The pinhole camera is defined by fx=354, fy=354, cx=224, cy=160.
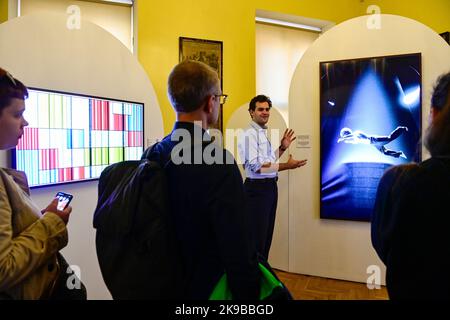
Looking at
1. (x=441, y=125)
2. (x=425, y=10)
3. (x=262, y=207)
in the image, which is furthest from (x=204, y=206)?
(x=425, y=10)

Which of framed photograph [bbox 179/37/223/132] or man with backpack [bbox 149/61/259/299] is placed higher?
framed photograph [bbox 179/37/223/132]

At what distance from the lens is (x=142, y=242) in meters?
1.11

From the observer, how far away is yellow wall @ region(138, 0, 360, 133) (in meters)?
4.23

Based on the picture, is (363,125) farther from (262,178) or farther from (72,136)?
(72,136)

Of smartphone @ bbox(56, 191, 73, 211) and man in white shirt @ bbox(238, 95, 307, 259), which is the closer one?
smartphone @ bbox(56, 191, 73, 211)

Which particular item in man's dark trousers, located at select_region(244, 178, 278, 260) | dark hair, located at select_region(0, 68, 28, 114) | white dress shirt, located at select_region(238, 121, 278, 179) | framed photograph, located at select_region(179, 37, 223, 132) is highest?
framed photograph, located at select_region(179, 37, 223, 132)

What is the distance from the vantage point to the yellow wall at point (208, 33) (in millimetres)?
4230

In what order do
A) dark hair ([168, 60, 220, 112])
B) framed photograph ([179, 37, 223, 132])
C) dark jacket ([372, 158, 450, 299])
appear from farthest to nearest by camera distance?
framed photograph ([179, 37, 223, 132]), dark hair ([168, 60, 220, 112]), dark jacket ([372, 158, 450, 299])

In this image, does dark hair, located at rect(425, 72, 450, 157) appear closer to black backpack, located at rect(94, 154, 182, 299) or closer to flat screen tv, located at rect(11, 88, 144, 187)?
black backpack, located at rect(94, 154, 182, 299)

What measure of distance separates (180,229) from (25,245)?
1.59 feet

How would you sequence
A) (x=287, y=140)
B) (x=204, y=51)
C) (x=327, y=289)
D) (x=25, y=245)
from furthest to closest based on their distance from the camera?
(x=204, y=51), (x=287, y=140), (x=327, y=289), (x=25, y=245)

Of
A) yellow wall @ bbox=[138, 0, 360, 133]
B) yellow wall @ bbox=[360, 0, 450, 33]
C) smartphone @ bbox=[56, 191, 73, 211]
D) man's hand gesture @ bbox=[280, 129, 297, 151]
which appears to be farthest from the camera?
yellow wall @ bbox=[360, 0, 450, 33]

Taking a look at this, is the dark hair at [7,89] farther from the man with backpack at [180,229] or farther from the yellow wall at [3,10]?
the yellow wall at [3,10]

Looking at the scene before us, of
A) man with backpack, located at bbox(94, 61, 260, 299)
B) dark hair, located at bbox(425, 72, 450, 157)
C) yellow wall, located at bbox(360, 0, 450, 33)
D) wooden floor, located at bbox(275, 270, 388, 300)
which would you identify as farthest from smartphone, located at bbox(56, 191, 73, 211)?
yellow wall, located at bbox(360, 0, 450, 33)
